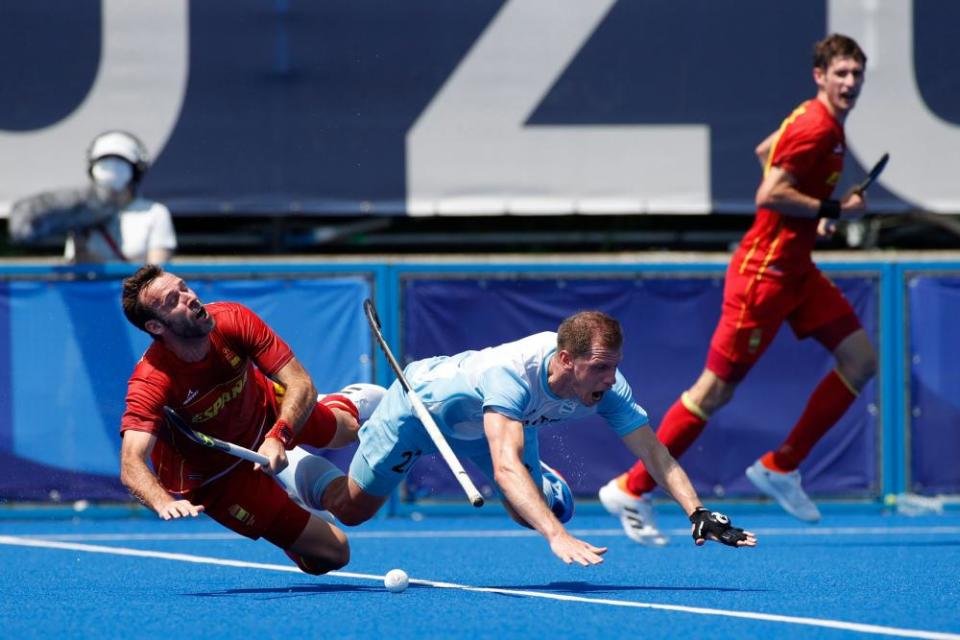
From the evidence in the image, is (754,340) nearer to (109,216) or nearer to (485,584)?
(485,584)

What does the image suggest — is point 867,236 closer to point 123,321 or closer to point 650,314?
point 650,314

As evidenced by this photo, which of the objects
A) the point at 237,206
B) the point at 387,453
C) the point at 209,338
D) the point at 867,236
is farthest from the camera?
the point at 867,236

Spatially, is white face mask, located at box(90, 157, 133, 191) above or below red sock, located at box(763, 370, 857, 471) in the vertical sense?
above

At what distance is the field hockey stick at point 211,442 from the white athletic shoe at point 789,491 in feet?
9.42

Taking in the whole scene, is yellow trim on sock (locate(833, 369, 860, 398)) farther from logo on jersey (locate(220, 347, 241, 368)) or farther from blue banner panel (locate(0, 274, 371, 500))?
logo on jersey (locate(220, 347, 241, 368))

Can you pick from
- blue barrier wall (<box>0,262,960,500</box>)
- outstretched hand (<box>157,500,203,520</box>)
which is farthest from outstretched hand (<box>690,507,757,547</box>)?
blue barrier wall (<box>0,262,960,500</box>)

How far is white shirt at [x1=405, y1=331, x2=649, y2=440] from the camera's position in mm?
6219

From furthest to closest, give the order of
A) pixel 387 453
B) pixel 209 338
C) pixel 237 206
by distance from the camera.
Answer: pixel 237 206, pixel 387 453, pixel 209 338

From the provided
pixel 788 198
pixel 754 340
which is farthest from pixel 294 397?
pixel 788 198

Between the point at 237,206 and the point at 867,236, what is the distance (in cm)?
440

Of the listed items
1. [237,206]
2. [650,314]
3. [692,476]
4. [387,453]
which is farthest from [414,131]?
[387,453]

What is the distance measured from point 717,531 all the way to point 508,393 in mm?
906

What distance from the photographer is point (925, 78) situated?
36.0 feet

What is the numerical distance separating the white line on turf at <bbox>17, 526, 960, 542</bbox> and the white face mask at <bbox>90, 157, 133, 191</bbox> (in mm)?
1985
